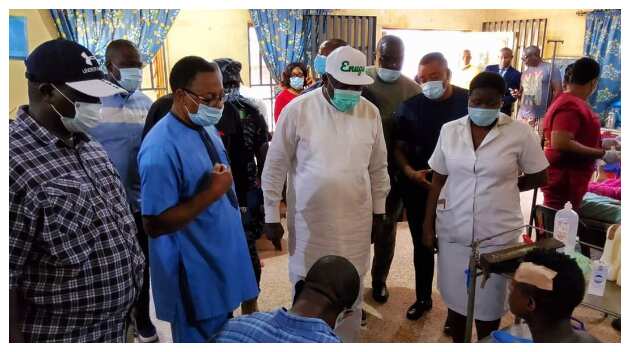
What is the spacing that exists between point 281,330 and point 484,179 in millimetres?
1099

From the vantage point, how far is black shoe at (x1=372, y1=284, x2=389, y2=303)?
2682 millimetres

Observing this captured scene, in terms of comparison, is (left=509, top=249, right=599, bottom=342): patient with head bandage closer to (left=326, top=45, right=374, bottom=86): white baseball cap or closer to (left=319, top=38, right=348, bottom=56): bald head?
(left=326, top=45, right=374, bottom=86): white baseball cap

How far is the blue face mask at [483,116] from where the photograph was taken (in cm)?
178

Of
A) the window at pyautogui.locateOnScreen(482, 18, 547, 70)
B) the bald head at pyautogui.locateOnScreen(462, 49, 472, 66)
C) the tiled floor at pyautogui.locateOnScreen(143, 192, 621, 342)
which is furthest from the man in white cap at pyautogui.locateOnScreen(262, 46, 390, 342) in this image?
the window at pyautogui.locateOnScreen(482, 18, 547, 70)

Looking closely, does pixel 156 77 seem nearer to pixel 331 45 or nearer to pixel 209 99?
pixel 331 45

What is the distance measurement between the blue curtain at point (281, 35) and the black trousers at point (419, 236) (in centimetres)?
305

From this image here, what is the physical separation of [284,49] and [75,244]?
4.28m

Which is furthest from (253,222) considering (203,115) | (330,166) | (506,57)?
(506,57)

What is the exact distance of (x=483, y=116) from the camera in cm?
178

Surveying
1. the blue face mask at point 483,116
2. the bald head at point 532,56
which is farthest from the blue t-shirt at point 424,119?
the bald head at point 532,56

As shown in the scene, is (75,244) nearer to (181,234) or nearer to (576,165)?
(181,234)

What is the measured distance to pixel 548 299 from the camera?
47.9 inches

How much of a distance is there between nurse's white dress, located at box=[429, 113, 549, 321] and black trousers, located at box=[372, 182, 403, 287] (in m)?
0.65

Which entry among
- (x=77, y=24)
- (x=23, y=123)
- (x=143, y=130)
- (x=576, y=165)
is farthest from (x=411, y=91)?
(x=77, y=24)
